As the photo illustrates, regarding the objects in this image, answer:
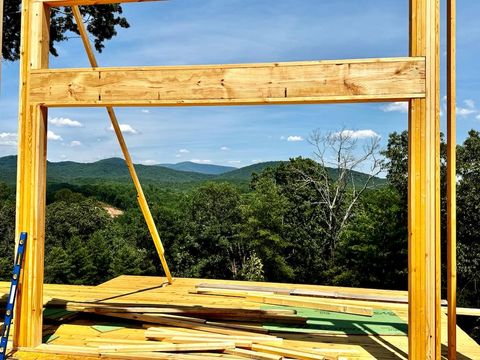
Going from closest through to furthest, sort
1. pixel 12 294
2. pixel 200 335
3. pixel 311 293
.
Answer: pixel 12 294
pixel 200 335
pixel 311 293

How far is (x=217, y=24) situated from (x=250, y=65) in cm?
1904

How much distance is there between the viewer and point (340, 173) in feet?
80.6

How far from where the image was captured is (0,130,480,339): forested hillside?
2238cm

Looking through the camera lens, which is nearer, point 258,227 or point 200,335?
point 200,335

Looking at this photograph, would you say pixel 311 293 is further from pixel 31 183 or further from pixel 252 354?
pixel 31 183

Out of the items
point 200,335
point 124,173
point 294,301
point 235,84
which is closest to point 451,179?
point 235,84

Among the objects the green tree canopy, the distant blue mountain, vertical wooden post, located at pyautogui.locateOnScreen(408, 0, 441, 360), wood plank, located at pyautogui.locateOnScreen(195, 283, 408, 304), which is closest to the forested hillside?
the distant blue mountain

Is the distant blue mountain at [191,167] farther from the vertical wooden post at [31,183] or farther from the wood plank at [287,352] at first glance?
the wood plank at [287,352]

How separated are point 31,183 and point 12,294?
907mm

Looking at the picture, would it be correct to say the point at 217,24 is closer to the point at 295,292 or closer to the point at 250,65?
the point at 295,292

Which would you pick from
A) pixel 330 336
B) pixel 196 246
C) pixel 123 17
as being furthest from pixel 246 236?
pixel 330 336

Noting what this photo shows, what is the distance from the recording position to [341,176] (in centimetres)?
2448

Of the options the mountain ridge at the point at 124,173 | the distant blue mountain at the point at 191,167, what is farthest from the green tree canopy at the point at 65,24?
the distant blue mountain at the point at 191,167

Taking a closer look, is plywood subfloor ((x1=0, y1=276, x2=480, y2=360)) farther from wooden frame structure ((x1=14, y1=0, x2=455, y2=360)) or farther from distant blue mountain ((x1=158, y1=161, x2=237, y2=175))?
distant blue mountain ((x1=158, y1=161, x2=237, y2=175))
